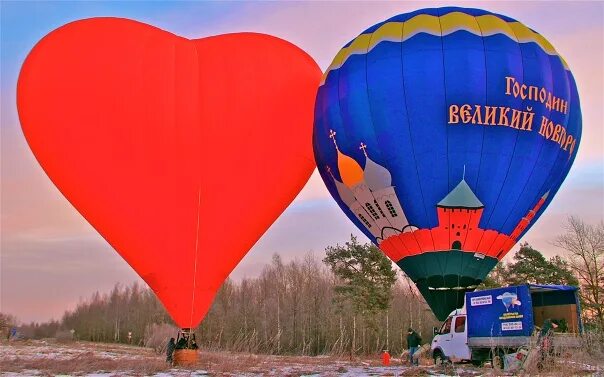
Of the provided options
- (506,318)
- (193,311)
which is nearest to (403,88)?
(506,318)

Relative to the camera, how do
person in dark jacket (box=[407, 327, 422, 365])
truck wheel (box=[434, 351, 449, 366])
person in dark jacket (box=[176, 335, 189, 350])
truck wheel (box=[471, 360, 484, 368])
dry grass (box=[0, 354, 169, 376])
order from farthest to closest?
1. person in dark jacket (box=[407, 327, 422, 365])
2. truck wheel (box=[434, 351, 449, 366])
3. truck wheel (box=[471, 360, 484, 368])
4. person in dark jacket (box=[176, 335, 189, 350])
5. dry grass (box=[0, 354, 169, 376])

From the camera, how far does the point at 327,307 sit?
53.1 m

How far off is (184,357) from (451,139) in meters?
8.38

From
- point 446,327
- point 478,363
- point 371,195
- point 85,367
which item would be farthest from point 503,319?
point 85,367

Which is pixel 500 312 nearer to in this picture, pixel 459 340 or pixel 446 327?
pixel 459 340

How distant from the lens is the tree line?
109 ft

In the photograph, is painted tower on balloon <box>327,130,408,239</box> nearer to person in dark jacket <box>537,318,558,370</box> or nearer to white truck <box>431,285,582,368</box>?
white truck <box>431,285,582,368</box>

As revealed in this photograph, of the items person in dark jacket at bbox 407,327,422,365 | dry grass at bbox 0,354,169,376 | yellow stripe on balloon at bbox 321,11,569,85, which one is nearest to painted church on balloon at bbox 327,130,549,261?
yellow stripe on balloon at bbox 321,11,569,85

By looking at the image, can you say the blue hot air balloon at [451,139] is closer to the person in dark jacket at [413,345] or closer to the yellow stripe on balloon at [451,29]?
the yellow stripe on balloon at [451,29]

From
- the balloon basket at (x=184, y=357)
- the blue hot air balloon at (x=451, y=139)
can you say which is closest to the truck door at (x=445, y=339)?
the blue hot air balloon at (x=451, y=139)

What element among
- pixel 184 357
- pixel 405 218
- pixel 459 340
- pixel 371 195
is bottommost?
pixel 184 357

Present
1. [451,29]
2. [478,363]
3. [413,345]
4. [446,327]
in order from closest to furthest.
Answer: [478,363], [451,29], [446,327], [413,345]

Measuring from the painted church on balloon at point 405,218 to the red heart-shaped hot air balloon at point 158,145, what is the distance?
2438mm

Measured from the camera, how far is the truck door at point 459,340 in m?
15.7
